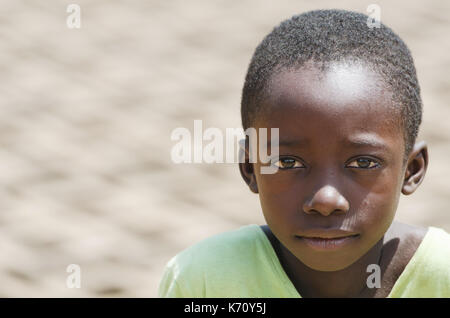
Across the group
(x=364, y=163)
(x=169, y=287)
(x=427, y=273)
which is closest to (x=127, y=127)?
(x=169, y=287)

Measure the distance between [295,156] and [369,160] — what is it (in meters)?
0.16

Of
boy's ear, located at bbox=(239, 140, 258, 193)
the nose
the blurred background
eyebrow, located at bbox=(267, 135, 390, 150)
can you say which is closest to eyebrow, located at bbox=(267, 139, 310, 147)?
eyebrow, located at bbox=(267, 135, 390, 150)

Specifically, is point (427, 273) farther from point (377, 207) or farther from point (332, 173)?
point (332, 173)

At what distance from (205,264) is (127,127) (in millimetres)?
2256

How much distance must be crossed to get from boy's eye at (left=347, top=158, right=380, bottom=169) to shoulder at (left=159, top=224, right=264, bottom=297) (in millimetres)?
417

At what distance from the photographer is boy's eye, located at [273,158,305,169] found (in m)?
1.72

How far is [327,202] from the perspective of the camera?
64.7 inches

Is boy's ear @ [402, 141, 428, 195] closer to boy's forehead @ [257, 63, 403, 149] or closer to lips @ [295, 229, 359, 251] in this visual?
boy's forehead @ [257, 63, 403, 149]

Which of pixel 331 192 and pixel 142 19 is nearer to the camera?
pixel 331 192

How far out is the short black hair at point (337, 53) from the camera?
176 centimetres
